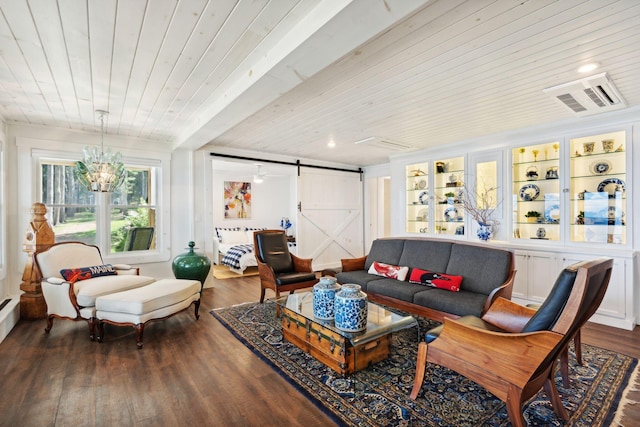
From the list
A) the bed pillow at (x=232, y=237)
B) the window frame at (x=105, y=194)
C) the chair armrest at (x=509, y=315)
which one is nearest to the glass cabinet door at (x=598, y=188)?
the chair armrest at (x=509, y=315)

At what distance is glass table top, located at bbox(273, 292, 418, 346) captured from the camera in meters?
2.32

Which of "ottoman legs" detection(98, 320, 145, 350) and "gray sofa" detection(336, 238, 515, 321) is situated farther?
"gray sofa" detection(336, 238, 515, 321)

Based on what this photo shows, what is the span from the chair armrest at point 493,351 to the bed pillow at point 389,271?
1.84m

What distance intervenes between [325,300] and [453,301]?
1310 mm

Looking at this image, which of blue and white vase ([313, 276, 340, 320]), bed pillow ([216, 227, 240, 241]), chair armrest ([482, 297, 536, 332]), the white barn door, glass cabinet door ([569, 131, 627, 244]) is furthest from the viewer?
bed pillow ([216, 227, 240, 241])

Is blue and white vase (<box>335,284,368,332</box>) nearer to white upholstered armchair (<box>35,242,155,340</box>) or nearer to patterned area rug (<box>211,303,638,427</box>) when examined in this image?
patterned area rug (<box>211,303,638,427</box>)

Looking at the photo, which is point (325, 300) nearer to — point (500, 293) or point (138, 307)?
point (500, 293)

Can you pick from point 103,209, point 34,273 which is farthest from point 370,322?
point 103,209

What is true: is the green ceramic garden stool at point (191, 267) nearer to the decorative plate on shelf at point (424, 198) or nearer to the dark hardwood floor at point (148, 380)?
the dark hardwood floor at point (148, 380)

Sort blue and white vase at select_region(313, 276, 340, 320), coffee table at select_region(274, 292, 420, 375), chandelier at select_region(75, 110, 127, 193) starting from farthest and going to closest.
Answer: chandelier at select_region(75, 110, 127, 193), blue and white vase at select_region(313, 276, 340, 320), coffee table at select_region(274, 292, 420, 375)

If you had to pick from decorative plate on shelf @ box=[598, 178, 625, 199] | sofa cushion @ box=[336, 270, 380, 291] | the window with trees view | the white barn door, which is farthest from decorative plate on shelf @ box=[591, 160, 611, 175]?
the window with trees view

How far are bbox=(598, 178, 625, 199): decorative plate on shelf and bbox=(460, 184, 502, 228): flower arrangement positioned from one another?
1147mm

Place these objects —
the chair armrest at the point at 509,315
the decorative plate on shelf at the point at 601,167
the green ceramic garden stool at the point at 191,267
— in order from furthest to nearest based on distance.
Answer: the green ceramic garden stool at the point at 191,267, the decorative plate on shelf at the point at 601,167, the chair armrest at the point at 509,315

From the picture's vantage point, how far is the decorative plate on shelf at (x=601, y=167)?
373 cm
